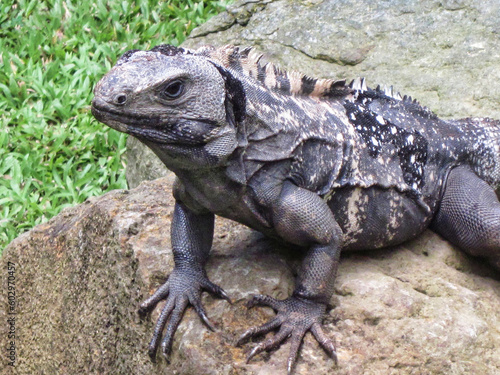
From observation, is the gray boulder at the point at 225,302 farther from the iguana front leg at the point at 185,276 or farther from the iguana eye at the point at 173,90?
the iguana eye at the point at 173,90

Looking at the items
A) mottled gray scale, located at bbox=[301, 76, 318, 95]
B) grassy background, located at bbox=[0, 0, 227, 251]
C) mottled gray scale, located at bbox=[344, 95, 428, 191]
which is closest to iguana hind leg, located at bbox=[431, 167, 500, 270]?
mottled gray scale, located at bbox=[344, 95, 428, 191]

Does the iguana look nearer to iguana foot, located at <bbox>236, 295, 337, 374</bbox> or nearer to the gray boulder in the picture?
iguana foot, located at <bbox>236, 295, 337, 374</bbox>

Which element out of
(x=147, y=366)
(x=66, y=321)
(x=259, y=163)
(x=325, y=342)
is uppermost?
(x=259, y=163)

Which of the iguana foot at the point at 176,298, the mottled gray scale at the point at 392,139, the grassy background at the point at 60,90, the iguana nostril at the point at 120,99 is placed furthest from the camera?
the grassy background at the point at 60,90

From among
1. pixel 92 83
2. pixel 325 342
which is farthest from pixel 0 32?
pixel 325 342

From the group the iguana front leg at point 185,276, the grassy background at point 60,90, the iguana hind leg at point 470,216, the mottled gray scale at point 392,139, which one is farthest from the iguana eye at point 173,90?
the grassy background at point 60,90

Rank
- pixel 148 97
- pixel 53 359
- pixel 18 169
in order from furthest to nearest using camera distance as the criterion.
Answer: pixel 18 169 < pixel 53 359 < pixel 148 97

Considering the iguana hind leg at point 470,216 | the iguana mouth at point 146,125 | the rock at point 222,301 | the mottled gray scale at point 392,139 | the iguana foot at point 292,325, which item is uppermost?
the iguana mouth at point 146,125

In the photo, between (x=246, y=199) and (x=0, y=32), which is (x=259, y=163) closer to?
(x=246, y=199)
